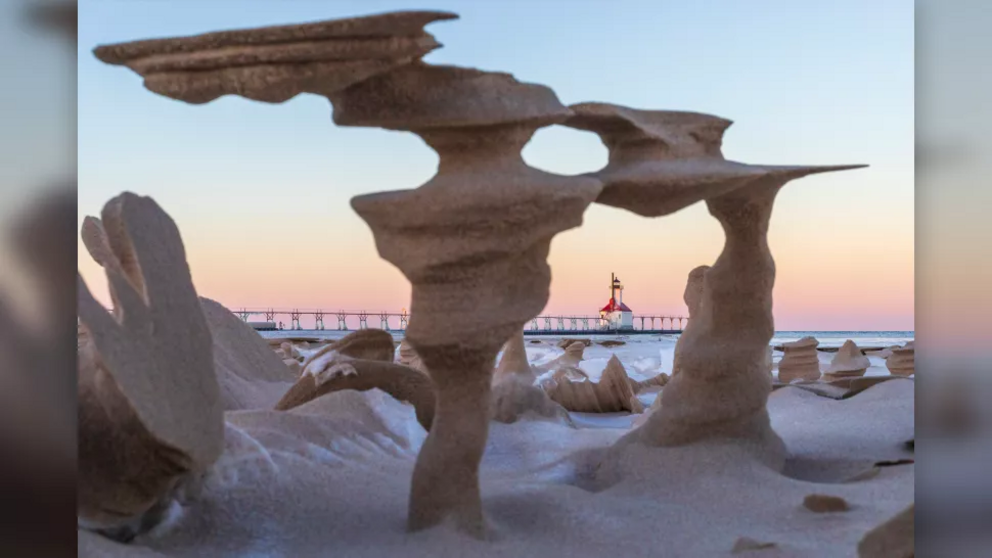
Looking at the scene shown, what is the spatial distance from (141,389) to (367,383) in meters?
2.92

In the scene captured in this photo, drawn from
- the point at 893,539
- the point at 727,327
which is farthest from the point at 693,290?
the point at 893,539

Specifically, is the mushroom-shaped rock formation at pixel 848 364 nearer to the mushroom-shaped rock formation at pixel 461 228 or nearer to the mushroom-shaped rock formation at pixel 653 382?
the mushroom-shaped rock formation at pixel 653 382

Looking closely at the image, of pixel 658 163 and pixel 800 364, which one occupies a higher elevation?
pixel 658 163

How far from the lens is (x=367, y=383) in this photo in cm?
572

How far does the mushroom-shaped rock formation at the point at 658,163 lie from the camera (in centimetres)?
358

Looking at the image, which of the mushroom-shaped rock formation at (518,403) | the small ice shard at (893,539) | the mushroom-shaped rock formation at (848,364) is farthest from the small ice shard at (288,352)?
the small ice shard at (893,539)

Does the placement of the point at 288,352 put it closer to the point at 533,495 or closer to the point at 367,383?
the point at 367,383

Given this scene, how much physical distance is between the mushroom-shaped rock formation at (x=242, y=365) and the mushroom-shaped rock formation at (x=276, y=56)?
3.28 m

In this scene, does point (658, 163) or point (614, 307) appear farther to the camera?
point (614, 307)

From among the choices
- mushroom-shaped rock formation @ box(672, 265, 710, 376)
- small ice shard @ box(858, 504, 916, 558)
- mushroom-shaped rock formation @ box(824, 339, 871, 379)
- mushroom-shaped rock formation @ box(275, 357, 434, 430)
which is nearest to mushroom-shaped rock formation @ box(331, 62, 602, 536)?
small ice shard @ box(858, 504, 916, 558)

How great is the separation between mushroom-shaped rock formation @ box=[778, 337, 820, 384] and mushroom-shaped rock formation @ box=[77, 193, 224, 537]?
26.0 ft

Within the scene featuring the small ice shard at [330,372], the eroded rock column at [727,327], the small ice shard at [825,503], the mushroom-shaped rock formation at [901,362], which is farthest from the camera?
the mushroom-shaped rock formation at [901,362]

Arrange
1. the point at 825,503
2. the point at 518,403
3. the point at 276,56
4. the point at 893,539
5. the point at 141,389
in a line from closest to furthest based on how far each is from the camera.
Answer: the point at 893,539 < the point at 276,56 < the point at 141,389 < the point at 825,503 < the point at 518,403

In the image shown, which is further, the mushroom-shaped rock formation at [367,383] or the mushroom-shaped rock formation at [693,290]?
the mushroom-shaped rock formation at [693,290]
